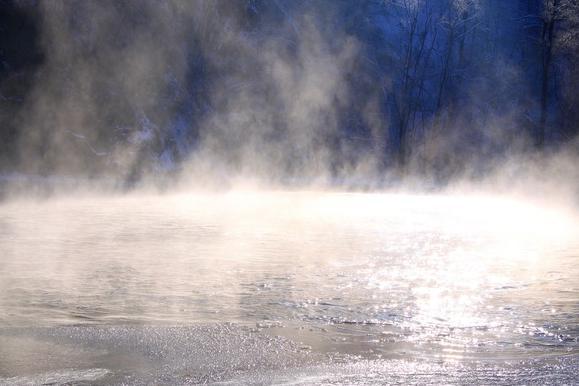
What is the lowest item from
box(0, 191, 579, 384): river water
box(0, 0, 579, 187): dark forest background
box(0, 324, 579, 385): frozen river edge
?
box(0, 324, 579, 385): frozen river edge

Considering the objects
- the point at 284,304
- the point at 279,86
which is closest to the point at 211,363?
the point at 284,304

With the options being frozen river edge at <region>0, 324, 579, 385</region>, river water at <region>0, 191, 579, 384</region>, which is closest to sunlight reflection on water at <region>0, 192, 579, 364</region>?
river water at <region>0, 191, 579, 384</region>

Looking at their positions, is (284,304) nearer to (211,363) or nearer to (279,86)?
(211,363)

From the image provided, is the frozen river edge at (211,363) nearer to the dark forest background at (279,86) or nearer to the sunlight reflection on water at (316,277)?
the sunlight reflection on water at (316,277)

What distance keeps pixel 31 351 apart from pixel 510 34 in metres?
37.1

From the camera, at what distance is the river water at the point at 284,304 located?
3.41 metres

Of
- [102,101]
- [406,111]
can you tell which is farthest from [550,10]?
[102,101]

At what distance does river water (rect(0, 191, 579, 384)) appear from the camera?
341 centimetres

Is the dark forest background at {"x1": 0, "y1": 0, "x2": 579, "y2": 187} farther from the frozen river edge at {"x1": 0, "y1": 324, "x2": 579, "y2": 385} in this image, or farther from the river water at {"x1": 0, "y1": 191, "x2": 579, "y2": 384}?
the frozen river edge at {"x1": 0, "y1": 324, "x2": 579, "y2": 385}

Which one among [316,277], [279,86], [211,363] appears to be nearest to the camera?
[211,363]

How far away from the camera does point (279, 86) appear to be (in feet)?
94.6

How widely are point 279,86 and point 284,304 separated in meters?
24.7

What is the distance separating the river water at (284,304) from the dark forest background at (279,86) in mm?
13337

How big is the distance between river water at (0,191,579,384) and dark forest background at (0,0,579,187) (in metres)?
13.3
